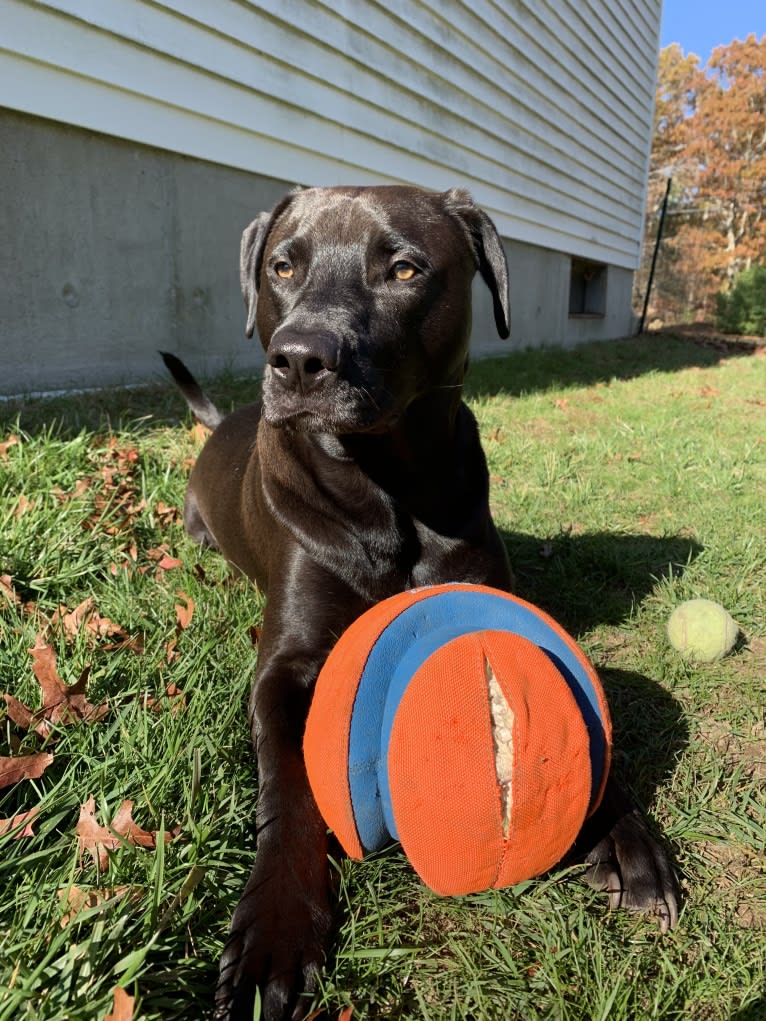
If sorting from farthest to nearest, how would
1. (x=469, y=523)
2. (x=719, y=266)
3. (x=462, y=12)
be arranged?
(x=719, y=266)
(x=462, y=12)
(x=469, y=523)

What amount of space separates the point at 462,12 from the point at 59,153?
527 centimetres

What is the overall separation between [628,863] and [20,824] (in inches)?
46.9

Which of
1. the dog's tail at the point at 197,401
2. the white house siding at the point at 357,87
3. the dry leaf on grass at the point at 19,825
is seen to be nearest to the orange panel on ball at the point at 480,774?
the dry leaf on grass at the point at 19,825

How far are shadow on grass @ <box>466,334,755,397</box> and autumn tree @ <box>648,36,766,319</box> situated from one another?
692 inches

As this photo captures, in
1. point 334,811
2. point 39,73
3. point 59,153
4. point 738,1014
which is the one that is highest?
point 39,73

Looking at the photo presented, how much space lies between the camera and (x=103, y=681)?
2031mm

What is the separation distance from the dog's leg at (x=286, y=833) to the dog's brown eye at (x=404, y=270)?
0.85 metres

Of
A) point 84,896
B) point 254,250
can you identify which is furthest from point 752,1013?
point 254,250

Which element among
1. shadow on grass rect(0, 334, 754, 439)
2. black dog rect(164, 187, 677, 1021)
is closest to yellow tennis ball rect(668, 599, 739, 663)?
black dog rect(164, 187, 677, 1021)

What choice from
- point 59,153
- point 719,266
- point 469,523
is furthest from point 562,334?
point 719,266

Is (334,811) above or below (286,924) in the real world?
above

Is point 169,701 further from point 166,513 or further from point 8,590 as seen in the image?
point 166,513

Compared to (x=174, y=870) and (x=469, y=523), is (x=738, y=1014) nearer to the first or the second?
(x=174, y=870)

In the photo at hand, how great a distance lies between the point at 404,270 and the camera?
215cm
